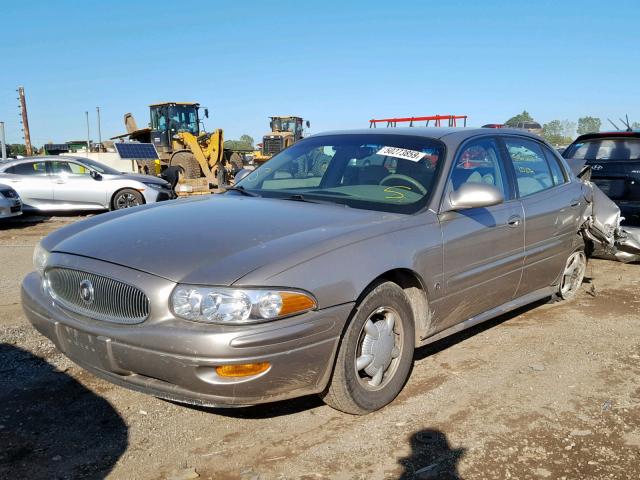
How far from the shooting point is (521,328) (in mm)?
4938

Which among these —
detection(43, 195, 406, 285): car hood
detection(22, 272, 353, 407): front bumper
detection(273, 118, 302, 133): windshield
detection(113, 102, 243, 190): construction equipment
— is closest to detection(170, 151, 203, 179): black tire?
detection(113, 102, 243, 190): construction equipment

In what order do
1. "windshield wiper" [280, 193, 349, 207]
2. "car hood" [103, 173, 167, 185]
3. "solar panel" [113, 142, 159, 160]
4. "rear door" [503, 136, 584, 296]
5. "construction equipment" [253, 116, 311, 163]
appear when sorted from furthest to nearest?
"construction equipment" [253, 116, 311, 163] < "solar panel" [113, 142, 159, 160] < "car hood" [103, 173, 167, 185] < "rear door" [503, 136, 584, 296] < "windshield wiper" [280, 193, 349, 207]

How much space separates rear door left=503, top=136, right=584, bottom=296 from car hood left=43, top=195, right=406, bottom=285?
1559mm

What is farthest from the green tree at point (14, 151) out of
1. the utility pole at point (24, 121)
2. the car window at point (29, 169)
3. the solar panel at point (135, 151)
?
the car window at point (29, 169)

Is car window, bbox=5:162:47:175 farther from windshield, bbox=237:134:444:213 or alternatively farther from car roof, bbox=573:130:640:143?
car roof, bbox=573:130:640:143

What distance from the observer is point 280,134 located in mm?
26594

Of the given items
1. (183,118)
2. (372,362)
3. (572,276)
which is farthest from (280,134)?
(372,362)

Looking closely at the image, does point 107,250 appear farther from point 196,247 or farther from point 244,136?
point 244,136

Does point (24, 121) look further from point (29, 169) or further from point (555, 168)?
point (555, 168)

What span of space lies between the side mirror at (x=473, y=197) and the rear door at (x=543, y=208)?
86 cm

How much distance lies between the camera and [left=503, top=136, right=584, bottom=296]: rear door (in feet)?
15.1

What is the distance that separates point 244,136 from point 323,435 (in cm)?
12057

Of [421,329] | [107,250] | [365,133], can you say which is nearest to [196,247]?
[107,250]

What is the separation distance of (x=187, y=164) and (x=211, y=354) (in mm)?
18283
